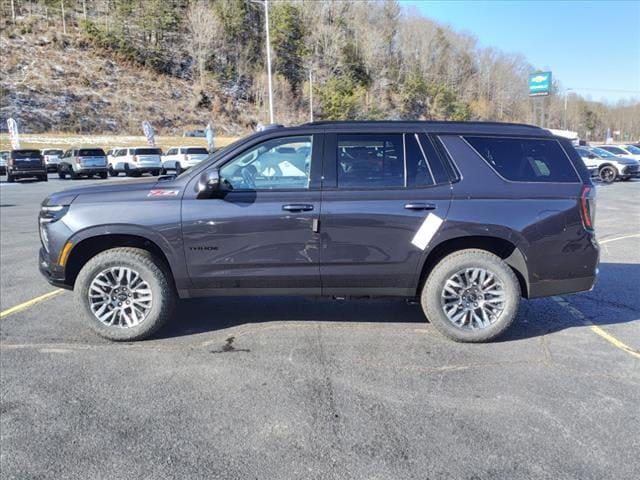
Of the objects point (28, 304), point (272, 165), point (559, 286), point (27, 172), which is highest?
point (27, 172)

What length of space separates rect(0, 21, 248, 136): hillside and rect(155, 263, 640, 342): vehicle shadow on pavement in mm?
53749

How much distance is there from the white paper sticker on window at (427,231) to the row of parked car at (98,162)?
24177 millimetres

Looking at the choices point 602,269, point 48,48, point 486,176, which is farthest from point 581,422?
point 48,48

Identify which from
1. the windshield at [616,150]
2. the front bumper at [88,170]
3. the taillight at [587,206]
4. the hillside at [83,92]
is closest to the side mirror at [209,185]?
the taillight at [587,206]

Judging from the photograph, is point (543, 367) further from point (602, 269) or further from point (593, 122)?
point (593, 122)

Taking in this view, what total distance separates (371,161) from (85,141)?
162 ft

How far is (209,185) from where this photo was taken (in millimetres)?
3971

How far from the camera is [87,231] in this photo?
4.09m

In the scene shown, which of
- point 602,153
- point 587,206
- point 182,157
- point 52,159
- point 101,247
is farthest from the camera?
point 52,159

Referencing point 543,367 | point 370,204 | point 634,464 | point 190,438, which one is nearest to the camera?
point 634,464

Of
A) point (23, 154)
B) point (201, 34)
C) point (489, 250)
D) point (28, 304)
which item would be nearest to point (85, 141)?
point (23, 154)

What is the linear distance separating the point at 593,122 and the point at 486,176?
130 metres

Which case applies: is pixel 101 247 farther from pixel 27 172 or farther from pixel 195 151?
pixel 195 151

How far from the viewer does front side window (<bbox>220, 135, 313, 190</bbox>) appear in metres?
4.17
